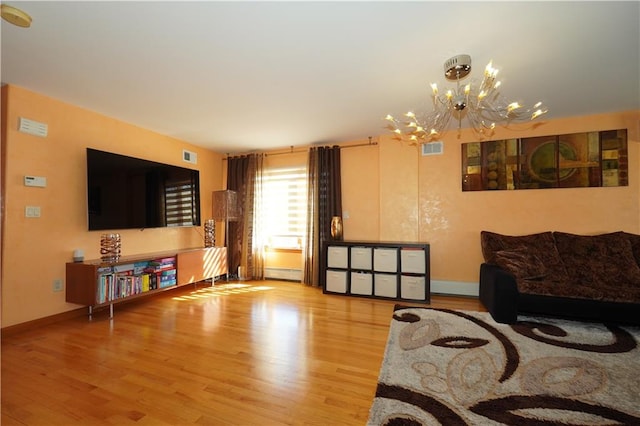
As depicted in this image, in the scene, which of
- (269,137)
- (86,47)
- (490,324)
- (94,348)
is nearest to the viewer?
(86,47)

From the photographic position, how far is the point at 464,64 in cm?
208

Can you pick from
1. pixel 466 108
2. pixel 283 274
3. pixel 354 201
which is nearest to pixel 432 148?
pixel 466 108

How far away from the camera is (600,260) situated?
300 centimetres

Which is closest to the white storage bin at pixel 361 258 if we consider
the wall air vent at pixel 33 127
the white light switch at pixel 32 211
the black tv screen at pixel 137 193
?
the black tv screen at pixel 137 193

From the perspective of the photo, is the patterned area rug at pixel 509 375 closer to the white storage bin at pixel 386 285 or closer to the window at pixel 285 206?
the white storage bin at pixel 386 285

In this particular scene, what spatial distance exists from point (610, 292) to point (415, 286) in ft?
5.98

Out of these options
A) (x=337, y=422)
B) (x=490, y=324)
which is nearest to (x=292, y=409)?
(x=337, y=422)

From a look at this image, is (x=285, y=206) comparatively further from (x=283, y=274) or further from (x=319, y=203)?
(x=283, y=274)

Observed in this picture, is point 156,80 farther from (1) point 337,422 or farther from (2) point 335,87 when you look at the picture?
(1) point 337,422

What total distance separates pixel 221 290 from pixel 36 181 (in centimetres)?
252

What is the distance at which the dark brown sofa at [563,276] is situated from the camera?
100 inches

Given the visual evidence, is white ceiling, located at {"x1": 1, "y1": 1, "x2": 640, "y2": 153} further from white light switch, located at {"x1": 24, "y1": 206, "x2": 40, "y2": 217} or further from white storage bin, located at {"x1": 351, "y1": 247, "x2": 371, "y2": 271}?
white storage bin, located at {"x1": 351, "y1": 247, "x2": 371, "y2": 271}

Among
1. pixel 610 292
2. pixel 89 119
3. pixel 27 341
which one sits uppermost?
pixel 89 119

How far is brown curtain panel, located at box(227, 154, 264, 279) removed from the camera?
16.3 feet
